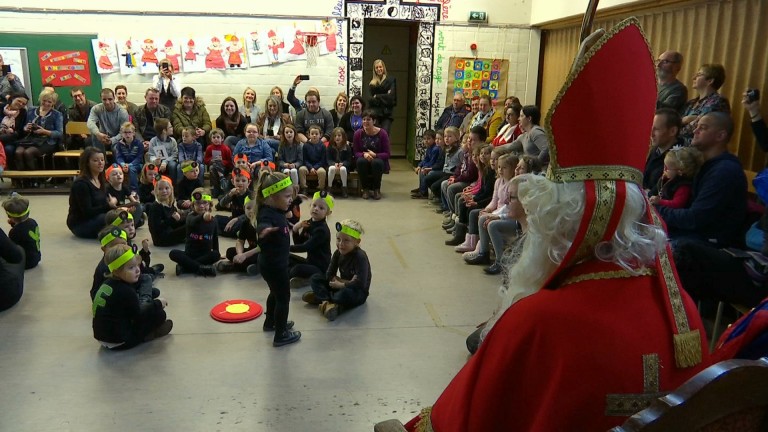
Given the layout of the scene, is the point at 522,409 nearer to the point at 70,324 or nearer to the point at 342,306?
the point at 342,306

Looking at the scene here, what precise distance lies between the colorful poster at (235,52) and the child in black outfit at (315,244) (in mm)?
5430

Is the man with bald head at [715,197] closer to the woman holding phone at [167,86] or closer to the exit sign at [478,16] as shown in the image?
the exit sign at [478,16]

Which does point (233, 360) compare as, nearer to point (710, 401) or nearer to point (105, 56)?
point (710, 401)

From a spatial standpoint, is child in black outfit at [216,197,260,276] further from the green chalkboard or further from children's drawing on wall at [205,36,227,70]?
the green chalkboard

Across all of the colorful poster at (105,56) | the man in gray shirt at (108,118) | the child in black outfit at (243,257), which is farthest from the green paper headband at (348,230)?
the colorful poster at (105,56)

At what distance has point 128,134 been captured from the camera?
7672mm

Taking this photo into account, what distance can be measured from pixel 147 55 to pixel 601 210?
30.5ft

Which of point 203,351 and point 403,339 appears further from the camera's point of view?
point 403,339

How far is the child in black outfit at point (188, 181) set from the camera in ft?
22.5

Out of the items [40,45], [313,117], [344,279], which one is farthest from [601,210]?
[40,45]

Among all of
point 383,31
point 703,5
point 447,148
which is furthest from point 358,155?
point 703,5

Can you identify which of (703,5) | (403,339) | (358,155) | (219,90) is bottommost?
(403,339)

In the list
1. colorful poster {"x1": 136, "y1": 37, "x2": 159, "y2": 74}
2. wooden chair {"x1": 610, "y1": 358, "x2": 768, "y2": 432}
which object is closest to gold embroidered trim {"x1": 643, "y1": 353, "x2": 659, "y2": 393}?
wooden chair {"x1": 610, "y1": 358, "x2": 768, "y2": 432}

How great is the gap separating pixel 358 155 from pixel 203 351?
4.97 m
